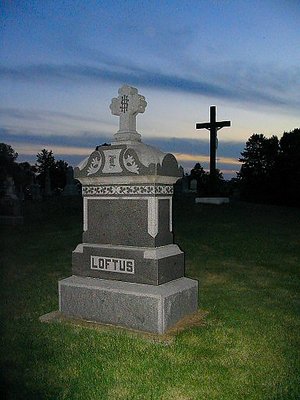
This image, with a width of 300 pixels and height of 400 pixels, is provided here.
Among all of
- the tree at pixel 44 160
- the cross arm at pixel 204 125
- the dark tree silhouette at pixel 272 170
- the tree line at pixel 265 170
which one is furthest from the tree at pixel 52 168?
the cross arm at pixel 204 125

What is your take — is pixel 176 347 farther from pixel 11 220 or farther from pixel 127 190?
pixel 11 220

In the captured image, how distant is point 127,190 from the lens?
5289mm

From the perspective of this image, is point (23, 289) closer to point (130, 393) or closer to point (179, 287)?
point (179, 287)

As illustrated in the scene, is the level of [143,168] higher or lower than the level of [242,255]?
higher

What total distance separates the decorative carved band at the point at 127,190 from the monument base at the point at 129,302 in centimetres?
116

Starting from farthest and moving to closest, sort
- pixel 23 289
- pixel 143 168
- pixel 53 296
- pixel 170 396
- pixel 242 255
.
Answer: pixel 242 255, pixel 23 289, pixel 53 296, pixel 143 168, pixel 170 396

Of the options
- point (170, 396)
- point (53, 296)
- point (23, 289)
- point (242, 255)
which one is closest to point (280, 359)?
point (170, 396)

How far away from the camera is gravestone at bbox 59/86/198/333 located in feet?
16.5

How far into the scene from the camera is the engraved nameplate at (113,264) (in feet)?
17.3

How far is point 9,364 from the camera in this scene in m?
4.05

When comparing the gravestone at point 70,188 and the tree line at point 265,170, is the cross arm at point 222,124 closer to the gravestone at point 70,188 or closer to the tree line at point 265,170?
the tree line at point 265,170

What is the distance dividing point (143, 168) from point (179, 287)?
5.26 feet

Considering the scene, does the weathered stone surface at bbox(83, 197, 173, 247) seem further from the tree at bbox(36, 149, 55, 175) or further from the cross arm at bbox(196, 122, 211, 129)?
the tree at bbox(36, 149, 55, 175)

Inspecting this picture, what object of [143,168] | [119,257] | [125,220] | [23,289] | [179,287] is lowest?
[23,289]
